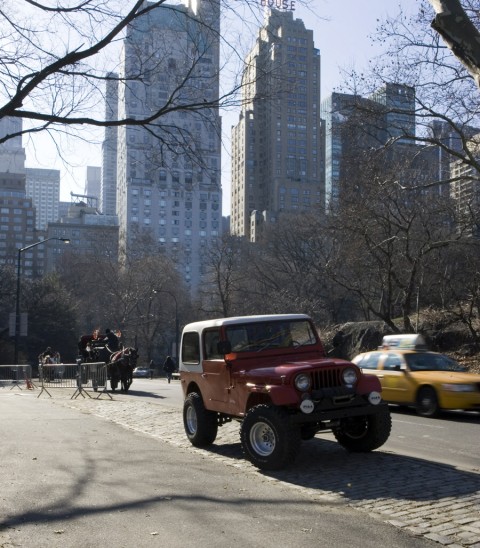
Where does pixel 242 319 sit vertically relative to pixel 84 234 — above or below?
below

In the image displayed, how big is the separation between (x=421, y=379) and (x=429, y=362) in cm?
132

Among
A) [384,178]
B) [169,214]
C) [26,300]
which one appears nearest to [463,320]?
[384,178]

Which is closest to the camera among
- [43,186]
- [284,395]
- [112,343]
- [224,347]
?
[284,395]

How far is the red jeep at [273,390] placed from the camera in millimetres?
8445

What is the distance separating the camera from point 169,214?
141 meters

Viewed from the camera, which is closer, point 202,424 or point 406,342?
point 202,424

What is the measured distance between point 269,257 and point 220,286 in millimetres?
5489

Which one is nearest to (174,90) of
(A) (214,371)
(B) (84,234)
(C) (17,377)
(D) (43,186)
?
(A) (214,371)

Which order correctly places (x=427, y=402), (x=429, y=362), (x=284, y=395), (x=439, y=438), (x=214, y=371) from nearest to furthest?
(x=284, y=395)
(x=214, y=371)
(x=439, y=438)
(x=427, y=402)
(x=429, y=362)

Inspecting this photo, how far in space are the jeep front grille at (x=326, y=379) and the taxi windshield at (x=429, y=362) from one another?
25.3ft

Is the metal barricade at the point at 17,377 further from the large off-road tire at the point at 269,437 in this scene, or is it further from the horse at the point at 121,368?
the large off-road tire at the point at 269,437

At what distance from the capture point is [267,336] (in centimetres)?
1012

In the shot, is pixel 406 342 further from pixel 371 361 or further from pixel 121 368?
pixel 121 368

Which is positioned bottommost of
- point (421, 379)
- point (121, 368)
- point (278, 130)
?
point (121, 368)
